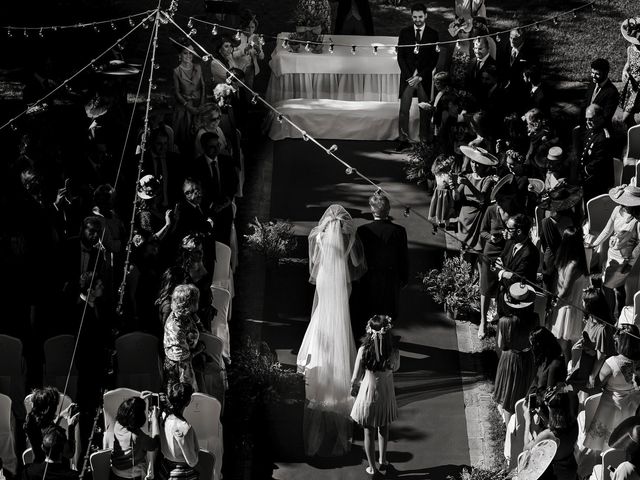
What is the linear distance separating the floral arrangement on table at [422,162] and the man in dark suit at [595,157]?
1.80 metres

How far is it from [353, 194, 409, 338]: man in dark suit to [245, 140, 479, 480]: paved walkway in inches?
27.5

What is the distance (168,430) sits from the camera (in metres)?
10.2

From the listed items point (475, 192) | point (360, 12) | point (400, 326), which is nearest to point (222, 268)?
point (400, 326)

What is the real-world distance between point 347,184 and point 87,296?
5139mm

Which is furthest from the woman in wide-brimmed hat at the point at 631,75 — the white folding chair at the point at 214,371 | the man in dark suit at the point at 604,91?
the white folding chair at the point at 214,371

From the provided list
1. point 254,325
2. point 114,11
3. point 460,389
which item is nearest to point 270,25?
point 114,11

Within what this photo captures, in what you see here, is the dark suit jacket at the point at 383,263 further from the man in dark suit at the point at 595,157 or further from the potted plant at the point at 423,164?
the potted plant at the point at 423,164

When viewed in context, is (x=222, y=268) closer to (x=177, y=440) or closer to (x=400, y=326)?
(x=400, y=326)

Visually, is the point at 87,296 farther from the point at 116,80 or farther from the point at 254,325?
the point at 116,80

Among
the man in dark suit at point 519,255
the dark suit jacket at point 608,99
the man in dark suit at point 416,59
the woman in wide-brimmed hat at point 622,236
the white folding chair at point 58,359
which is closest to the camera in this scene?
the white folding chair at point 58,359

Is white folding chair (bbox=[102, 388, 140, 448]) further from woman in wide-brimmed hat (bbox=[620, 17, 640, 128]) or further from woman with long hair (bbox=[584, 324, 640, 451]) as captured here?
woman in wide-brimmed hat (bbox=[620, 17, 640, 128])

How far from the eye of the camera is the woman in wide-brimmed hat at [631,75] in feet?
50.9

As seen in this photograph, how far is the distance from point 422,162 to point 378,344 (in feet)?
16.6

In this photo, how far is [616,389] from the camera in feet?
35.9
